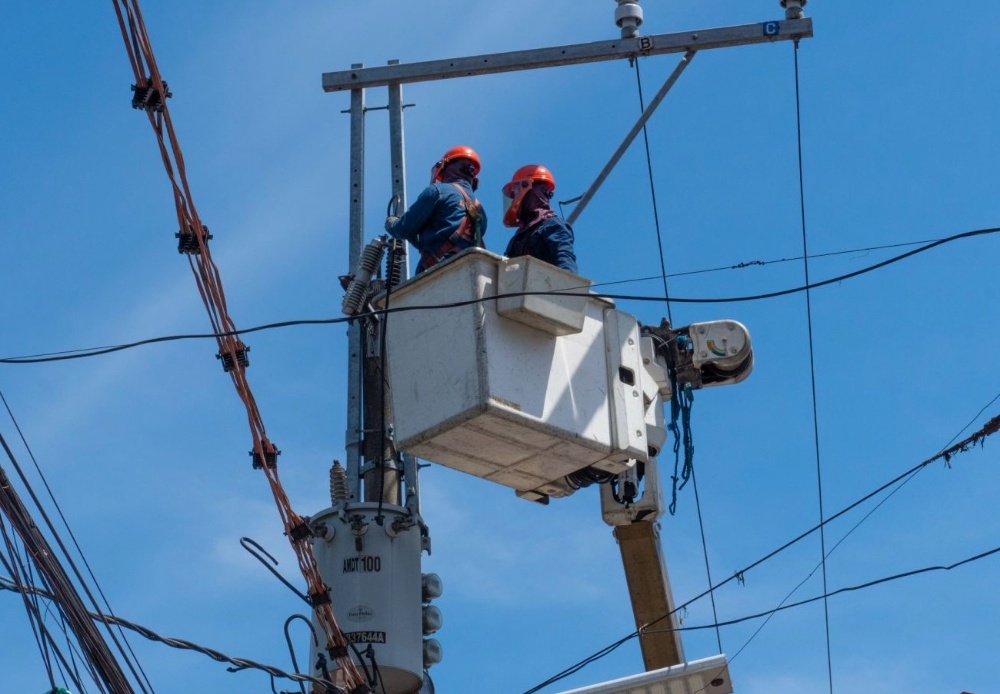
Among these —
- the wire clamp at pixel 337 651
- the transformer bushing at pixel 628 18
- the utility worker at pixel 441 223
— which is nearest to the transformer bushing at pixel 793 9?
the transformer bushing at pixel 628 18

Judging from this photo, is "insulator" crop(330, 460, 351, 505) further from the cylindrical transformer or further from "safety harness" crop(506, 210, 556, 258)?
"safety harness" crop(506, 210, 556, 258)

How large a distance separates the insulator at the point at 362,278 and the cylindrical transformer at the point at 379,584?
110 cm

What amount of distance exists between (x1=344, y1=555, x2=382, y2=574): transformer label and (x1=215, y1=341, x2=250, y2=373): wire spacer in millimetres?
1315

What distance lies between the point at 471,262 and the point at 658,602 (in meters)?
2.73

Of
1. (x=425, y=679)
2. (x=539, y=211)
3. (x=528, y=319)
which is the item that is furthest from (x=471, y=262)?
(x=425, y=679)

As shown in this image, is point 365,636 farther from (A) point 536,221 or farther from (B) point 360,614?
(A) point 536,221

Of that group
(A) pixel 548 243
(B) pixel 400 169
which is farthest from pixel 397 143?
(A) pixel 548 243

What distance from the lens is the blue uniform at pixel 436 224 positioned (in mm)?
12008

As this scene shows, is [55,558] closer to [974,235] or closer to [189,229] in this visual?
[189,229]

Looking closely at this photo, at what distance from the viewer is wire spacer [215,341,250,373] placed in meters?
Answer: 11.3

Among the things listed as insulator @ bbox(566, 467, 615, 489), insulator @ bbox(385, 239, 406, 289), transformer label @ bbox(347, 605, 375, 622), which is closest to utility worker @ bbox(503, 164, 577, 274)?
insulator @ bbox(385, 239, 406, 289)

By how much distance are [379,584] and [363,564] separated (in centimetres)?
14

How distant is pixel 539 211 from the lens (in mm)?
12297

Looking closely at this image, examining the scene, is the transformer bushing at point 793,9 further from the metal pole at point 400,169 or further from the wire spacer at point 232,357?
the wire spacer at point 232,357
